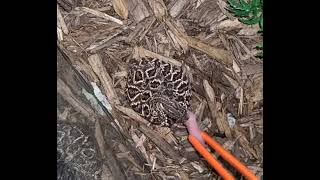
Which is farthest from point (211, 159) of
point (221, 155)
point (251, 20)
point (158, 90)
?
point (251, 20)

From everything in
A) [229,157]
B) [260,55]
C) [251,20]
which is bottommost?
[229,157]

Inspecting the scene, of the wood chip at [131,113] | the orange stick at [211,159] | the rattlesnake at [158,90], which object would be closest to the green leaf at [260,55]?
the rattlesnake at [158,90]

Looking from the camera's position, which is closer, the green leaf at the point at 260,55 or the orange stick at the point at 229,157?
the orange stick at the point at 229,157

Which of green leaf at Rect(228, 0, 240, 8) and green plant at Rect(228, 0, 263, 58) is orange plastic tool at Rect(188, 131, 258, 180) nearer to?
green plant at Rect(228, 0, 263, 58)

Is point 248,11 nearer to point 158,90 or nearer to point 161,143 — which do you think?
point 158,90

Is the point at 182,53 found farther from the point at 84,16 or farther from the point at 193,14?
the point at 84,16

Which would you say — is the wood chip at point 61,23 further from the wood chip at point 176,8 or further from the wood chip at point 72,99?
the wood chip at point 176,8

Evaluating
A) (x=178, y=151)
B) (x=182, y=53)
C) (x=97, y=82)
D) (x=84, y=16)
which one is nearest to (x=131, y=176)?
(x=178, y=151)
